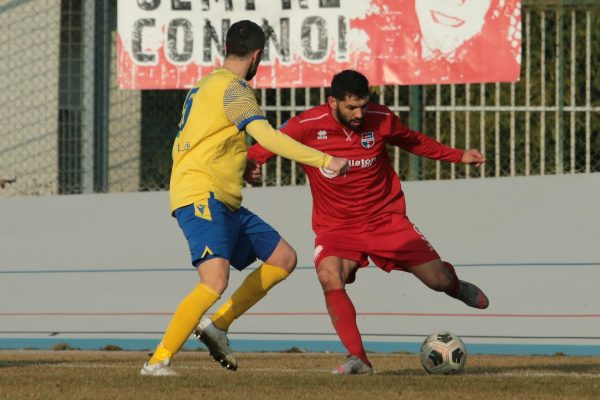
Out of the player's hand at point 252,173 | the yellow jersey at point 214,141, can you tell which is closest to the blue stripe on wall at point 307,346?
the player's hand at point 252,173

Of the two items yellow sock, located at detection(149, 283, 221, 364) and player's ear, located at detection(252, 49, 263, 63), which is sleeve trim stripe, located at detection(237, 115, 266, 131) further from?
yellow sock, located at detection(149, 283, 221, 364)

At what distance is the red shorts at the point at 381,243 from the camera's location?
27.3 feet

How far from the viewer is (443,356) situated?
25.7 ft

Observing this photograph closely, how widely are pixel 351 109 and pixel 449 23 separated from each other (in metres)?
5.09

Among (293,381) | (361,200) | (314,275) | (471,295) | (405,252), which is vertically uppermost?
(361,200)

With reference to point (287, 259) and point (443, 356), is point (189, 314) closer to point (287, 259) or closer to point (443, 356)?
point (287, 259)

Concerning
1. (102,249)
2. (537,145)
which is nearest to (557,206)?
(537,145)

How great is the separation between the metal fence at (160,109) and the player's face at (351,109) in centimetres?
516

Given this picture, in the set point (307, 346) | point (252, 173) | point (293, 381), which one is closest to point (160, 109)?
point (307, 346)

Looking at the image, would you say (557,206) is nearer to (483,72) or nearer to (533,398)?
(483,72)

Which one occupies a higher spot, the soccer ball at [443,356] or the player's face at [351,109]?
the player's face at [351,109]

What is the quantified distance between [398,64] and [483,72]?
775mm

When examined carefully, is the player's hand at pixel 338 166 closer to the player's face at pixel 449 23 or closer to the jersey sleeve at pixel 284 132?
the jersey sleeve at pixel 284 132

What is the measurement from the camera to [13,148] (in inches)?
565
